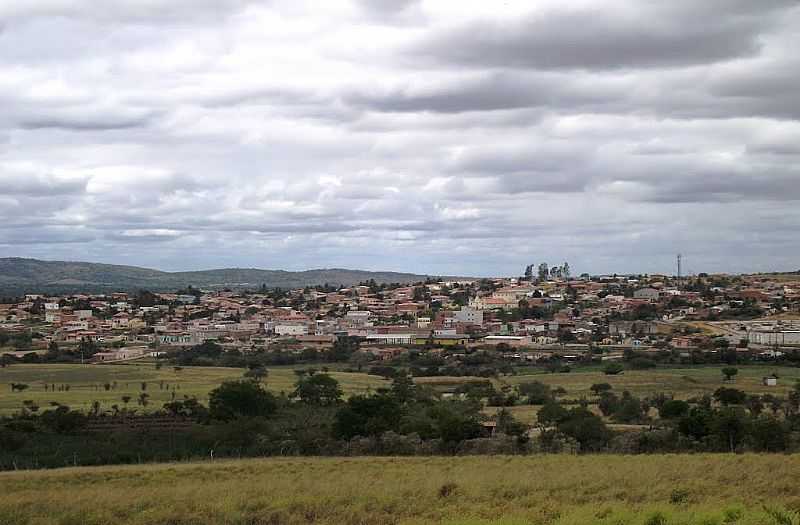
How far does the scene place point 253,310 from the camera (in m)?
122

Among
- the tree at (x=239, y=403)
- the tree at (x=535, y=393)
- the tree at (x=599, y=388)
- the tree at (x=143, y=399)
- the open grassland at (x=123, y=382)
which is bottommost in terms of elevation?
the open grassland at (x=123, y=382)

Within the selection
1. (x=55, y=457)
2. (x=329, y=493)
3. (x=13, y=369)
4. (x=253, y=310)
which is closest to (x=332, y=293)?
(x=253, y=310)

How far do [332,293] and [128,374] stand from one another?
9717 cm

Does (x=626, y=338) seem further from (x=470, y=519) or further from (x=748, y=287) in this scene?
(x=470, y=519)

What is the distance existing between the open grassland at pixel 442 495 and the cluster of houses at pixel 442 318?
2073 inches

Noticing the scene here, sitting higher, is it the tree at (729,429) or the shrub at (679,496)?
the shrub at (679,496)

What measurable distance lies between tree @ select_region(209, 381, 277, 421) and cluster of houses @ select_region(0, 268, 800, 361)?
3546 centimetres

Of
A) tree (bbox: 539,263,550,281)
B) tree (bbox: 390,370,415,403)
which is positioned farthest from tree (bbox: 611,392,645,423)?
tree (bbox: 539,263,550,281)

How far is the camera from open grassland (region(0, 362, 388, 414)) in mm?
46469

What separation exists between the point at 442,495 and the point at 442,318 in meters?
91.5

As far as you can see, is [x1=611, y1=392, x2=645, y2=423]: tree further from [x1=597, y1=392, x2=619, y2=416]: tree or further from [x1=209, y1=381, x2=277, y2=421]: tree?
[x1=209, y1=381, x2=277, y2=421]: tree

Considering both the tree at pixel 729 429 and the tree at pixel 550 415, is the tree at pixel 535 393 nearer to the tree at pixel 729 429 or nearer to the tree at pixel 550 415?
the tree at pixel 550 415

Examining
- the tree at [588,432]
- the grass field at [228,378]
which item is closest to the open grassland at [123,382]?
the grass field at [228,378]

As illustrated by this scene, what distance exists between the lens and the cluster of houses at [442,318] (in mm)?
82975
